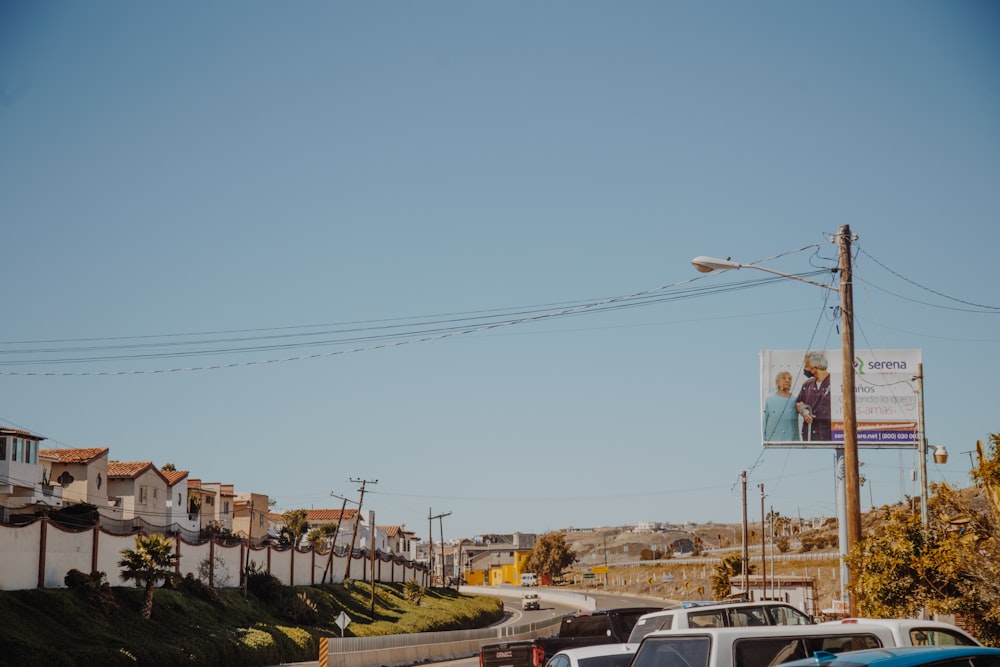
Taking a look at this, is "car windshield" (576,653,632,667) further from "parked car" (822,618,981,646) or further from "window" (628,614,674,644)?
"parked car" (822,618,981,646)

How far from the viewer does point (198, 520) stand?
91.3 meters

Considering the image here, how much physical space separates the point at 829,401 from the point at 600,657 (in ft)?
146

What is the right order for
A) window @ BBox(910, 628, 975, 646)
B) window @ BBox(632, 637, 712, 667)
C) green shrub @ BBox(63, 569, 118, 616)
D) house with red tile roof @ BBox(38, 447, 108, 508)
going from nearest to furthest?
1. window @ BBox(632, 637, 712, 667)
2. window @ BBox(910, 628, 975, 646)
3. green shrub @ BBox(63, 569, 118, 616)
4. house with red tile roof @ BBox(38, 447, 108, 508)

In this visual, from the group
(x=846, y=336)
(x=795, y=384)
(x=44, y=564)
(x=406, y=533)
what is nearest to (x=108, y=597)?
(x=44, y=564)

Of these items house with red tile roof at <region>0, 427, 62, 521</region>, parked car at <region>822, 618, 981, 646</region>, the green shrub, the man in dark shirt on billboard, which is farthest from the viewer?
house with red tile roof at <region>0, 427, 62, 521</region>

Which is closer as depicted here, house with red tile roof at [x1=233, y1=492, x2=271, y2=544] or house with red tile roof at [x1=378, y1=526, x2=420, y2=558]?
house with red tile roof at [x1=233, y1=492, x2=271, y2=544]

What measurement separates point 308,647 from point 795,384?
31.2 meters

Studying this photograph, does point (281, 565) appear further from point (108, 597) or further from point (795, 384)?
point (795, 384)

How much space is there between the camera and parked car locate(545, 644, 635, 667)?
1516 cm

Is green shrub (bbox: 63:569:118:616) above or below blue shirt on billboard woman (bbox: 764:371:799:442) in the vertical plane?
below

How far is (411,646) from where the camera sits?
162 ft

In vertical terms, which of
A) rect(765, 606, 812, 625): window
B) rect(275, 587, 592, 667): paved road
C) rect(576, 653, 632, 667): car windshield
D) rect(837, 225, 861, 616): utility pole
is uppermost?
rect(837, 225, 861, 616): utility pole

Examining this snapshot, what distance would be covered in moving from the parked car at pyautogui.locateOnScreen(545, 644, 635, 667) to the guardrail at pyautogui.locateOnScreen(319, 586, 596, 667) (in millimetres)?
22400

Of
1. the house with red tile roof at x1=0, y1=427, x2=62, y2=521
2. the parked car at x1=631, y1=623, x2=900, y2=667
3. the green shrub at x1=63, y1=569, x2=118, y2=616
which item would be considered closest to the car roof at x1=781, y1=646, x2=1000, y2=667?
the parked car at x1=631, y1=623, x2=900, y2=667
